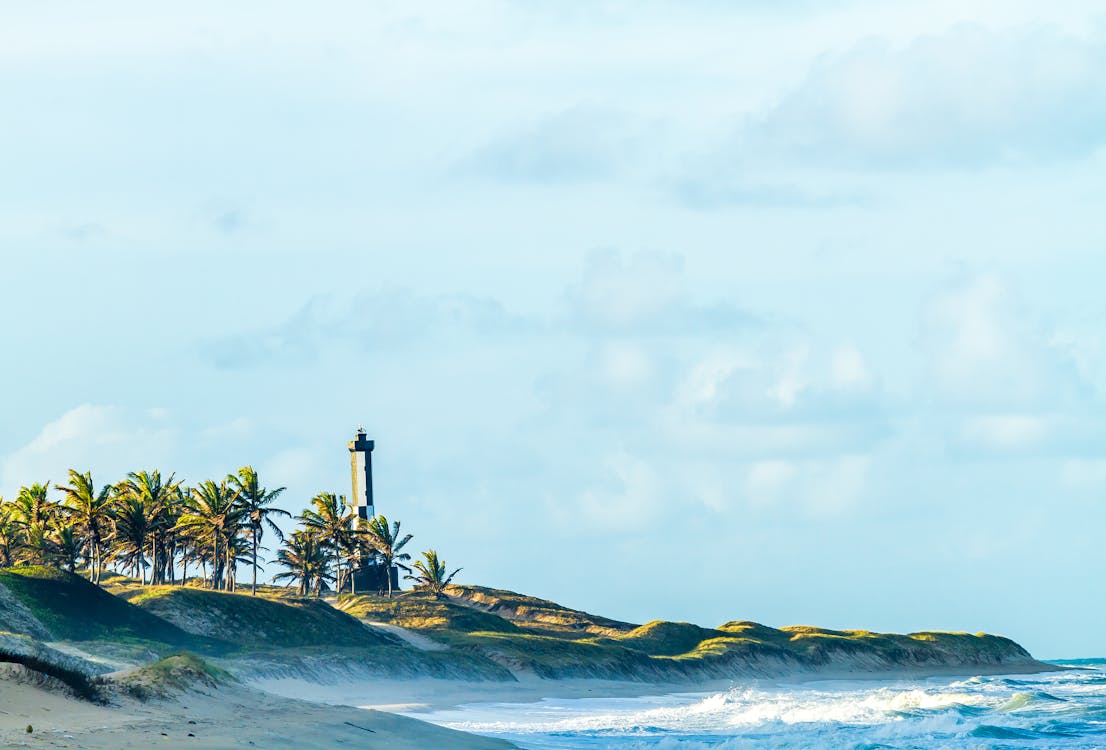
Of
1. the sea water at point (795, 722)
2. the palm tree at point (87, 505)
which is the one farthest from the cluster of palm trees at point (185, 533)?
the sea water at point (795, 722)

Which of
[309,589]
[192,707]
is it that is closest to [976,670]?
[309,589]

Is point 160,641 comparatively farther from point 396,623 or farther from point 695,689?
point 695,689

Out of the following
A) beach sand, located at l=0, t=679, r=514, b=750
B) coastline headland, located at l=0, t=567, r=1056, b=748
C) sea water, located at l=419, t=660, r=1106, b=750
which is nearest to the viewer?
beach sand, located at l=0, t=679, r=514, b=750

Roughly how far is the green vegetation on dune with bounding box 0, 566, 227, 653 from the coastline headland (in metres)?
0.12

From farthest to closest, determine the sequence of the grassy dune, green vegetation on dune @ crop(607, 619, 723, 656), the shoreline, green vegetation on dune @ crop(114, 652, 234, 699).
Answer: green vegetation on dune @ crop(607, 619, 723, 656), the grassy dune, the shoreline, green vegetation on dune @ crop(114, 652, 234, 699)

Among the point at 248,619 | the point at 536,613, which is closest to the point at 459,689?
the point at 248,619

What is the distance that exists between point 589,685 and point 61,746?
49.8 m

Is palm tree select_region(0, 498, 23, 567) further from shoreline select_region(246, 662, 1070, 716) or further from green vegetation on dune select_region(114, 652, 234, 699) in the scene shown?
green vegetation on dune select_region(114, 652, 234, 699)

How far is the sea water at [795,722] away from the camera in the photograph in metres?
39.4

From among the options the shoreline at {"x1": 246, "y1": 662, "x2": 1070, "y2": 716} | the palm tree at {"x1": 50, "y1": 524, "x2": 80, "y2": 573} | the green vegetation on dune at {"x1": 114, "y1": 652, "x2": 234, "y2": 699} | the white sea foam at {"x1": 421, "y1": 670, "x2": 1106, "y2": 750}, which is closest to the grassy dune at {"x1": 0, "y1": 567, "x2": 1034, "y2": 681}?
the shoreline at {"x1": 246, "y1": 662, "x2": 1070, "y2": 716}

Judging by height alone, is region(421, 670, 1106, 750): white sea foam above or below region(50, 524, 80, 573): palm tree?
below

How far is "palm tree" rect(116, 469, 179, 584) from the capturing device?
279 ft

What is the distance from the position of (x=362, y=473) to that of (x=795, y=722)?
227ft

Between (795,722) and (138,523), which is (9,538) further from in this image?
(795,722)
